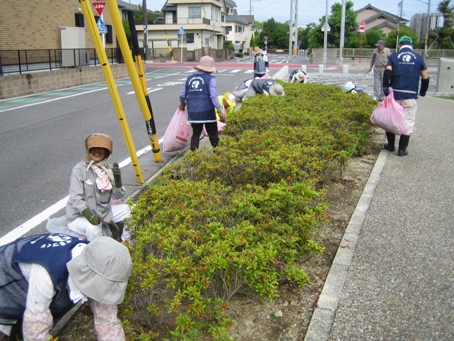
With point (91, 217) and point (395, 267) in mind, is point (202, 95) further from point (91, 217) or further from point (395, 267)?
point (395, 267)

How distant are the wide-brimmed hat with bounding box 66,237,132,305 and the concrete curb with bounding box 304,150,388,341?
1225mm

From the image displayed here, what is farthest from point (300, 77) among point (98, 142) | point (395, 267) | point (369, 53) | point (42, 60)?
point (369, 53)

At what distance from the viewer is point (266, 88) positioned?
375 inches

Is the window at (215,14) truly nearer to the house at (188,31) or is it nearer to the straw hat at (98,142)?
the house at (188,31)

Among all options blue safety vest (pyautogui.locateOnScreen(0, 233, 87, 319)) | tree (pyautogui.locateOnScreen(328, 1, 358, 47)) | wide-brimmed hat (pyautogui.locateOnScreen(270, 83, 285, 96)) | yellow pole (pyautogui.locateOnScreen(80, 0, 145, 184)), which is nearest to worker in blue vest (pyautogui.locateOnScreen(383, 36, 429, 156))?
wide-brimmed hat (pyautogui.locateOnScreen(270, 83, 285, 96))

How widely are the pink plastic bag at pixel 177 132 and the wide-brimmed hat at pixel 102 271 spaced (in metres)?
5.07

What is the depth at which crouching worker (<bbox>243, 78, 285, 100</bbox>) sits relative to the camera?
30.7ft

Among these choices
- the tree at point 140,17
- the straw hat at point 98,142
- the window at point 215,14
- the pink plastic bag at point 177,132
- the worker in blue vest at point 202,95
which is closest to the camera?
the straw hat at point 98,142

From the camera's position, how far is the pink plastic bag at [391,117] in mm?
7223

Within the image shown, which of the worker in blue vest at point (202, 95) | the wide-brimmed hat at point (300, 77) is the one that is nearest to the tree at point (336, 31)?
the wide-brimmed hat at point (300, 77)

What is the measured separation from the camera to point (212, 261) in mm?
2855

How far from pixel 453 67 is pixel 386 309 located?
1704 centimetres

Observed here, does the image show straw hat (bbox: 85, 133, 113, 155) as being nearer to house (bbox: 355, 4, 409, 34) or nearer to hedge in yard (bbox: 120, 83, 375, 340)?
hedge in yard (bbox: 120, 83, 375, 340)

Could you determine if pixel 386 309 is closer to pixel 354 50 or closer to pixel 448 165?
pixel 448 165
